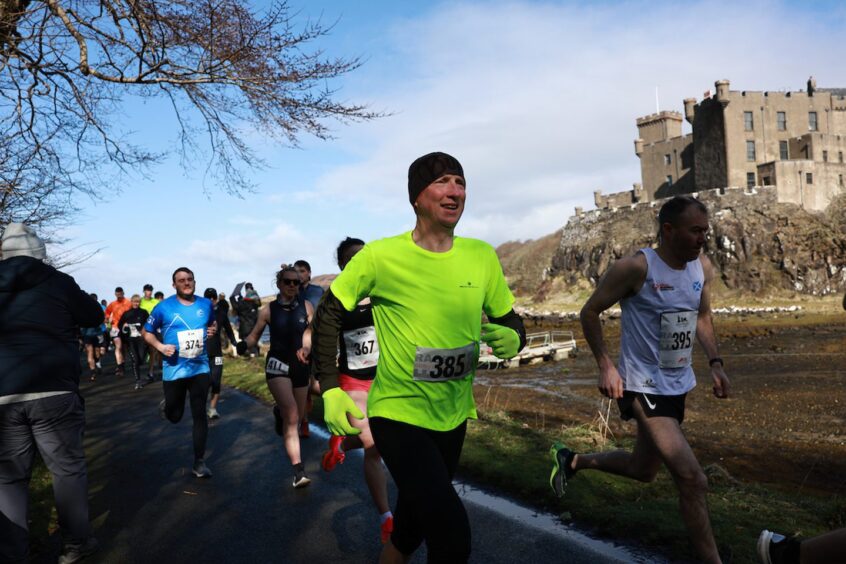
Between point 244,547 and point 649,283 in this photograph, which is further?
point 244,547

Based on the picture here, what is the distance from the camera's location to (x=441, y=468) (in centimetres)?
328

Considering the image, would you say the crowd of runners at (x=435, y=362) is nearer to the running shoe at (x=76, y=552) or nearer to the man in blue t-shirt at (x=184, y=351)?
the running shoe at (x=76, y=552)

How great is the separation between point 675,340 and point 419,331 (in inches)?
80.3

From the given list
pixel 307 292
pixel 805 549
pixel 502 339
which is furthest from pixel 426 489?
pixel 307 292

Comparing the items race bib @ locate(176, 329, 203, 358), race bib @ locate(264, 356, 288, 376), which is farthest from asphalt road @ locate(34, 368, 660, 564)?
race bib @ locate(176, 329, 203, 358)

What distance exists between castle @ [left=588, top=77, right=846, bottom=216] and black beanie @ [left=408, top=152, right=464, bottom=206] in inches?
2810

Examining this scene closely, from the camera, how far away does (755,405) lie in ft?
60.6

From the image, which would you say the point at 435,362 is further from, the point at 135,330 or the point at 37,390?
the point at 135,330

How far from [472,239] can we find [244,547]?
3.23m

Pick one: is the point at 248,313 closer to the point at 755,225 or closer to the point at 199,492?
the point at 199,492

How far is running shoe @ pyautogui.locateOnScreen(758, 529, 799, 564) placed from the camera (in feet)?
10.8

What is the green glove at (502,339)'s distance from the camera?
364 cm

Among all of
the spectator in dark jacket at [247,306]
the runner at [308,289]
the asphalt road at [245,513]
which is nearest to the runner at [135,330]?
the spectator in dark jacket at [247,306]

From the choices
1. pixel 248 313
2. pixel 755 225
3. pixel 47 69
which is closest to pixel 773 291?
pixel 755 225
